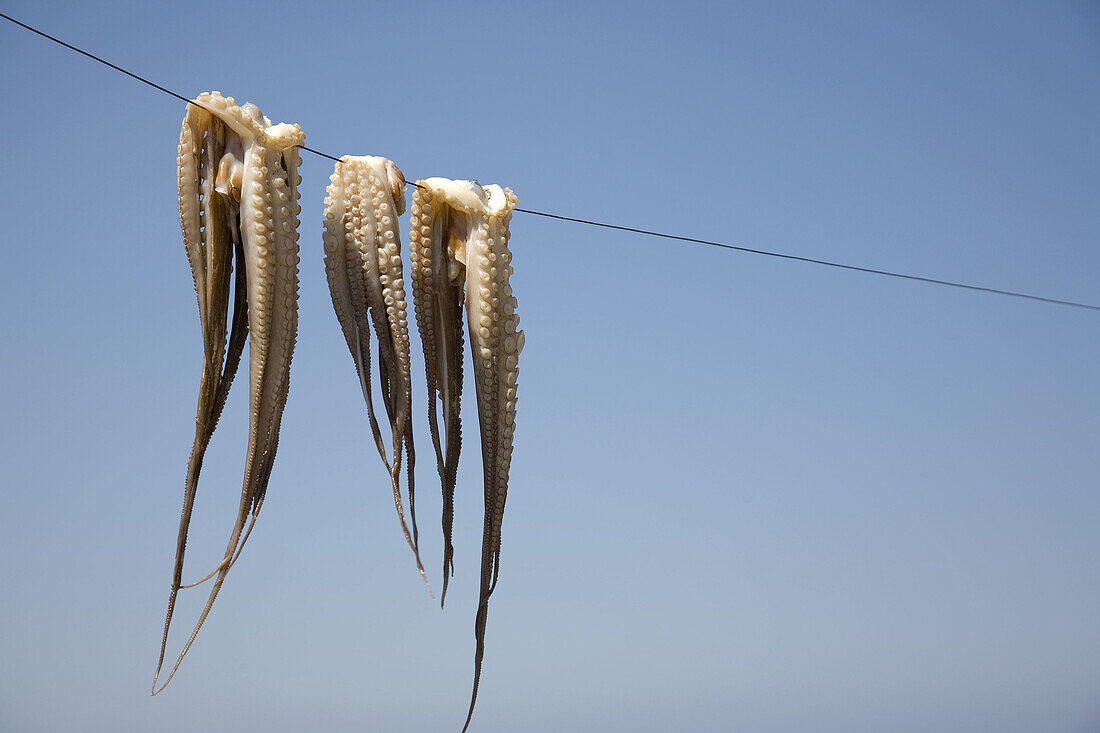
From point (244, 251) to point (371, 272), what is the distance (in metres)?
0.37

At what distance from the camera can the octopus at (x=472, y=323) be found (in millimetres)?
3375

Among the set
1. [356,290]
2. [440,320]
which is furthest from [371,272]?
[440,320]

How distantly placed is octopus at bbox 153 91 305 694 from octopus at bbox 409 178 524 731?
46 centimetres

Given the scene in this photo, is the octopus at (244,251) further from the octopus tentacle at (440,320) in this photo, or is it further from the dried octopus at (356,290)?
the octopus tentacle at (440,320)

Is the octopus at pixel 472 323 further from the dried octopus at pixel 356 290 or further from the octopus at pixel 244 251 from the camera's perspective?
the octopus at pixel 244 251

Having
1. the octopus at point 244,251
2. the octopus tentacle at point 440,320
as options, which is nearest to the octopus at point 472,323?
the octopus tentacle at point 440,320

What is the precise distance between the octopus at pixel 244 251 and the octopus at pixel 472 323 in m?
0.46

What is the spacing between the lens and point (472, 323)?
341cm

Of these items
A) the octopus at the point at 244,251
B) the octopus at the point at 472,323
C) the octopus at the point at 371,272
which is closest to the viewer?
the octopus at the point at 244,251

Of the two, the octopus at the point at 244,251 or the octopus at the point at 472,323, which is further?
the octopus at the point at 472,323

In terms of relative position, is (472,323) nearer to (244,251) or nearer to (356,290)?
(356,290)

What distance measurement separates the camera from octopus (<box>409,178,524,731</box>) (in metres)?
3.38

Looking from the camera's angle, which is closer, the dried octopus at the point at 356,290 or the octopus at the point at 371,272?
the dried octopus at the point at 356,290

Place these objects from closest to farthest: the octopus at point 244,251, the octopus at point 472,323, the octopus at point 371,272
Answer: the octopus at point 244,251
the octopus at point 371,272
the octopus at point 472,323
